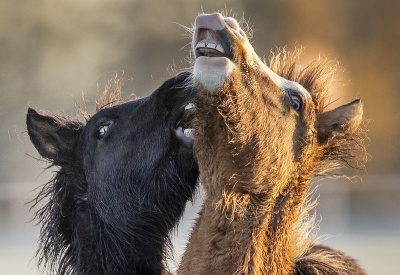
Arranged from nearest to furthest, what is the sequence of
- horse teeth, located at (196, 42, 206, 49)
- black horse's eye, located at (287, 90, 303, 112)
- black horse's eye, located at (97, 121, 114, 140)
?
horse teeth, located at (196, 42, 206, 49) → black horse's eye, located at (287, 90, 303, 112) → black horse's eye, located at (97, 121, 114, 140)

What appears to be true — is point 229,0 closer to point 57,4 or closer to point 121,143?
point 57,4

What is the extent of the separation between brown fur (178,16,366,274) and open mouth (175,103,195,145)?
2.49 ft

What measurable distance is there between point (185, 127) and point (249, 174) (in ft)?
3.31

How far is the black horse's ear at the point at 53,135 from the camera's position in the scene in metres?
7.63

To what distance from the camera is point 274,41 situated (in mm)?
27203

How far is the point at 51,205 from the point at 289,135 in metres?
2.20

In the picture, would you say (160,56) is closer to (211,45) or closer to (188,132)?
(188,132)

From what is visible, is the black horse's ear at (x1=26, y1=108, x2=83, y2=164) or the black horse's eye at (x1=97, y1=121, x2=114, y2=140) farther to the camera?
the black horse's ear at (x1=26, y1=108, x2=83, y2=164)

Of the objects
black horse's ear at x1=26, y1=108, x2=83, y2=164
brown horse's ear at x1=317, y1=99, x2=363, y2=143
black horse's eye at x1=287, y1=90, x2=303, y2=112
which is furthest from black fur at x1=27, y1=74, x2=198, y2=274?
brown horse's ear at x1=317, y1=99, x2=363, y2=143

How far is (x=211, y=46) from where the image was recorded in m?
5.78

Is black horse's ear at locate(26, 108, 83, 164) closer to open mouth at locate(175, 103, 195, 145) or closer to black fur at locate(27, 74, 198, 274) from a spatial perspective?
black fur at locate(27, 74, 198, 274)

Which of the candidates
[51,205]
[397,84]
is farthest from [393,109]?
[51,205]

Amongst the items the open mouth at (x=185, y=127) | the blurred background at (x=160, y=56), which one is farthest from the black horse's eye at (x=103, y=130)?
the blurred background at (x=160, y=56)

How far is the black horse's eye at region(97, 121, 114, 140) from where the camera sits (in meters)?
7.36
